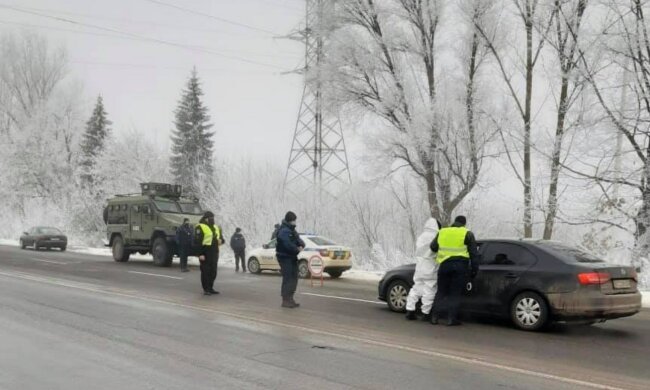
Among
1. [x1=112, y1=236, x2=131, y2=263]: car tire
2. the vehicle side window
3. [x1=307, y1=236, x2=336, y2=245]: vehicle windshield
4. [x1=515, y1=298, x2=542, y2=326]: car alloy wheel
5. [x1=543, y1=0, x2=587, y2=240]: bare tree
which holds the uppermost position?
[x1=543, y1=0, x2=587, y2=240]: bare tree

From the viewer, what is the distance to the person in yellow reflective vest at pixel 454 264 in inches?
375

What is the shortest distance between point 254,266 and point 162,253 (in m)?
3.44

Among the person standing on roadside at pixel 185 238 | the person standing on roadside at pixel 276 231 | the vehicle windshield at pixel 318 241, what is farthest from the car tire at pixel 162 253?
the vehicle windshield at pixel 318 241

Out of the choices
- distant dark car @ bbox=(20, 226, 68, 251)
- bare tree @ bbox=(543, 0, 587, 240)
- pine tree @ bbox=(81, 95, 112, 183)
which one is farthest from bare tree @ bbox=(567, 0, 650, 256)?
pine tree @ bbox=(81, 95, 112, 183)

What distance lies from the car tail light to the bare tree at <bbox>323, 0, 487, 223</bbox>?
460 inches

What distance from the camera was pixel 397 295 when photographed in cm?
1113

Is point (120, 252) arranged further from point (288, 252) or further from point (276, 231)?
point (288, 252)

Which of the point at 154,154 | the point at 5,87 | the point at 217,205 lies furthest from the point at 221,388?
the point at 5,87

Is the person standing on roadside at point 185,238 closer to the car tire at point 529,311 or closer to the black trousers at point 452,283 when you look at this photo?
the black trousers at point 452,283

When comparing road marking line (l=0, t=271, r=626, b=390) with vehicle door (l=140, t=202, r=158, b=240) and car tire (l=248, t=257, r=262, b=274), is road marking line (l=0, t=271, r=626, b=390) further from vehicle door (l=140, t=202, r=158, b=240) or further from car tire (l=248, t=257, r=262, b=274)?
vehicle door (l=140, t=202, r=158, b=240)

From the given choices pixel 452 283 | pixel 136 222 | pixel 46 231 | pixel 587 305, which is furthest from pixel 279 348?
pixel 46 231

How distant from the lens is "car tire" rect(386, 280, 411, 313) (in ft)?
36.2

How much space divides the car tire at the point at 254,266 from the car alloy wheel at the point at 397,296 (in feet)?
33.0

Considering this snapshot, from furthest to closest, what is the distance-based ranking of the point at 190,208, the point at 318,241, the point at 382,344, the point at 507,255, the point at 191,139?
the point at 191,139
the point at 190,208
the point at 318,241
the point at 507,255
the point at 382,344
